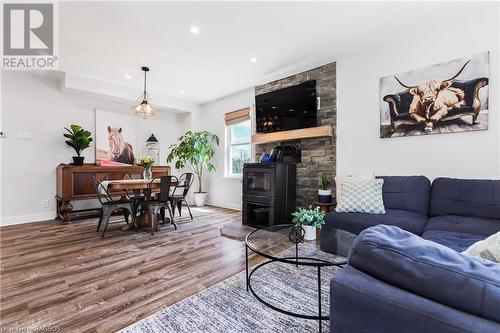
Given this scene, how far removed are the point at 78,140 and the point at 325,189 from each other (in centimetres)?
453

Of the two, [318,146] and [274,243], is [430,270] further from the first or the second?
[318,146]

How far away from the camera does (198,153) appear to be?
543 cm

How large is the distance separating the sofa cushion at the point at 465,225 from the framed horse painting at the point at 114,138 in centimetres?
545

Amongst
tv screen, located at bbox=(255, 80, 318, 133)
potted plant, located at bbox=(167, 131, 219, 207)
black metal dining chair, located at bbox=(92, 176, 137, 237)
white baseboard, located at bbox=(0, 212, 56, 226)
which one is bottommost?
white baseboard, located at bbox=(0, 212, 56, 226)

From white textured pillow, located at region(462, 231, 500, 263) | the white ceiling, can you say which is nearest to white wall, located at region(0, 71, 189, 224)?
the white ceiling

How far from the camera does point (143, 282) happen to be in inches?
79.0

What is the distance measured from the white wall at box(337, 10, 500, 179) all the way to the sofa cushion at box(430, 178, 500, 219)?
0.31 m

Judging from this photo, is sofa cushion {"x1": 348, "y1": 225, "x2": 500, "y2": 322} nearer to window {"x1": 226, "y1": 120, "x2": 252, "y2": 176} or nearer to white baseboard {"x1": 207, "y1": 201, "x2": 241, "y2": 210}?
window {"x1": 226, "y1": 120, "x2": 252, "y2": 176}

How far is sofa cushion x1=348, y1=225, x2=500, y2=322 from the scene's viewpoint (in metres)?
0.60

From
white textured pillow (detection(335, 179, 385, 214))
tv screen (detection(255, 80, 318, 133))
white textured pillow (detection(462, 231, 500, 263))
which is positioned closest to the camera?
white textured pillow (detection(462, 231, 500, 263))

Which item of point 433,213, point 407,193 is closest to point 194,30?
point 407,193

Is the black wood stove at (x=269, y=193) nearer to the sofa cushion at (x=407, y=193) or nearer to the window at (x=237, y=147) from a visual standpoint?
the window at (x=237, y=147)

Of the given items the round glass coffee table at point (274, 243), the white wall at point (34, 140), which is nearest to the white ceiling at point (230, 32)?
the white wall at point (34, 140)

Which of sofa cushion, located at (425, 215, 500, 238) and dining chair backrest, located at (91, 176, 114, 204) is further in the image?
dining chair backrest, located at (91, 176, 114, 204)
